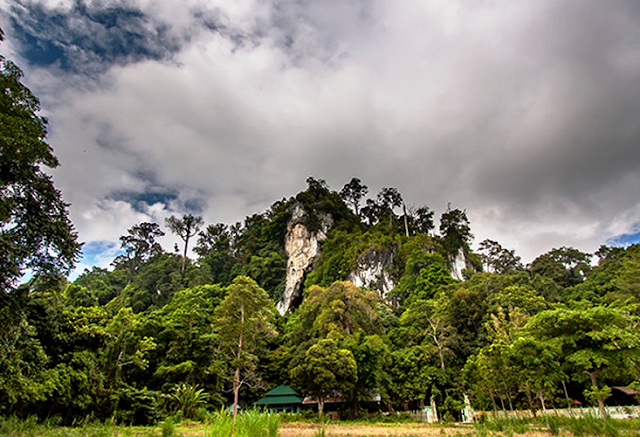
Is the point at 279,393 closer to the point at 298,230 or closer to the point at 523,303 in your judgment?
the point at 523,303

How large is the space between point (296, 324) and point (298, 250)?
19.6 m

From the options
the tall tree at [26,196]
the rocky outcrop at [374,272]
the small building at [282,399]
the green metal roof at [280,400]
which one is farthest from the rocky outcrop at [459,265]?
the tall tree at [26,196]

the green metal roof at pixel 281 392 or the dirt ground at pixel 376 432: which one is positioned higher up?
the green metal roof at pixel 281 392

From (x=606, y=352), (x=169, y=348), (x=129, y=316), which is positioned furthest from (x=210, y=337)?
(x=606, y=352)

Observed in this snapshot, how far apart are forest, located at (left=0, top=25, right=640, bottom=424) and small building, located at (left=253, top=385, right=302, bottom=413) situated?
2.82ft

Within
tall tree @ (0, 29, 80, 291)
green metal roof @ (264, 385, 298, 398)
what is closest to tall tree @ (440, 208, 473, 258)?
green metal roof @ (264, 385, 298, 398)

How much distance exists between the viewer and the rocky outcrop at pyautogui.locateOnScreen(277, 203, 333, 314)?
44.9 meters

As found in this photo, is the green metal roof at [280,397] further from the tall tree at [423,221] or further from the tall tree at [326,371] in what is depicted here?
the tall tree at [423,221]

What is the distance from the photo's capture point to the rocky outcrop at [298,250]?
44.9 metres

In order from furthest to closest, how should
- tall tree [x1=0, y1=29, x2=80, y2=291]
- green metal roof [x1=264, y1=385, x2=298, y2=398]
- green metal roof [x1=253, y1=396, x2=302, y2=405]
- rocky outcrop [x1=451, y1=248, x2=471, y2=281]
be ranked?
1. rocky outcrop [x1=451, y1=248, x2=471, y2=281]
2. green metal roof [x1=264, y1=385, x2=298, y2=398]
3. green metal roof [x1=253, y1=396, x2=302, y2=405]
4. tall tree [x1=0, y1=29, x2=80, y2=291]

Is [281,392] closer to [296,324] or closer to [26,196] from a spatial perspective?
[296,324]

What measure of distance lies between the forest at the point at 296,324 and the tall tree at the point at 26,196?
0.04 metres

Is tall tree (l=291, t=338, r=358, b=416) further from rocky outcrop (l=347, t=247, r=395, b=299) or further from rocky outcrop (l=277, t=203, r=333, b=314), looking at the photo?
rocky outcrop (l=277, t=203, r=333, b=314)

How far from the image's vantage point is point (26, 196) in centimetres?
887
